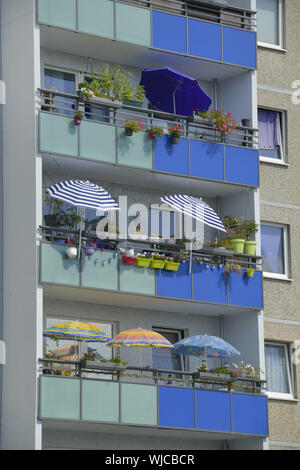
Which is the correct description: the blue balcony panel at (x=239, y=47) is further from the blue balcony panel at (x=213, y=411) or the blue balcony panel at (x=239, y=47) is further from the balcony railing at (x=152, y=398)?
the blue balcony panel at (x=213, y=411)

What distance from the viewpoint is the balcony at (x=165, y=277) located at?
35.0 metres

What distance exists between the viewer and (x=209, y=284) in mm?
37000

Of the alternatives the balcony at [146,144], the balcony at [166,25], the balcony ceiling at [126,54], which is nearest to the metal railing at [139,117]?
the balcony at [146,144]

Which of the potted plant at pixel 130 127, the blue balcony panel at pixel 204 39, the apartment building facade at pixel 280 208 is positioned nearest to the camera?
the potted plant at pixel 130 127

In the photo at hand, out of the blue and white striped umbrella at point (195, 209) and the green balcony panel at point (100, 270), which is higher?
the blue and white striped umbrella at point (195, 209)

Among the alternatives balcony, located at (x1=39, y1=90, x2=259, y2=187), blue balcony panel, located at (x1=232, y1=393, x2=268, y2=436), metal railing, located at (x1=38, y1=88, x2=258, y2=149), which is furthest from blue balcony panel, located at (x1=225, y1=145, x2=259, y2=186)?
blue balcony panel, located at (x1=232, y1=393, x2=268, y2=436)

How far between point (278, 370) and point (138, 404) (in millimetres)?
5316

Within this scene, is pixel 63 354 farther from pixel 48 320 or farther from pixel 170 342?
pixel 170 342

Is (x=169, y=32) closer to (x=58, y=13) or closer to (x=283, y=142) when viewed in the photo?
(x=58, y=13)

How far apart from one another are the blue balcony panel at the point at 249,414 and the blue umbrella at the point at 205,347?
3.60 ft

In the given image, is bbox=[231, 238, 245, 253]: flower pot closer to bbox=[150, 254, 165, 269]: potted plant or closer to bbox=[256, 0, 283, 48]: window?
bbox=[150, 254, 165, 269]: potted plant

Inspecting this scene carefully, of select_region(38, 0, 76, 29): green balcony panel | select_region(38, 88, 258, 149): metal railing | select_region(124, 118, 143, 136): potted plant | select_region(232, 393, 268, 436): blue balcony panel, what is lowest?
select_region(232, 393, 268, 436): blue balcony panel

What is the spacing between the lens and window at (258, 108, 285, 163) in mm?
39969

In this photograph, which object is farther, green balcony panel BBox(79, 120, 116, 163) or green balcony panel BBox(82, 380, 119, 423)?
green balcony panel BBox(79, 120, 116, 163)
